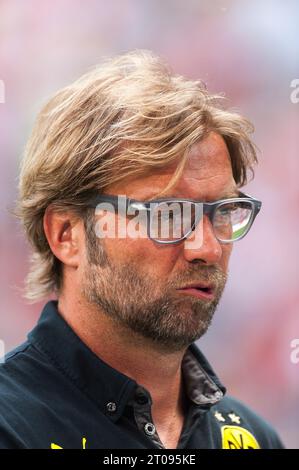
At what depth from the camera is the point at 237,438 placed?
172 centimetres

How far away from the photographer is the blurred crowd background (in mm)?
3479

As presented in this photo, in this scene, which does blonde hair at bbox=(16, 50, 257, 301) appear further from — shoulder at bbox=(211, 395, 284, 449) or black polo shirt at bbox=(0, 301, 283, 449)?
shoulder at bbox=(211, 395, 284, 449)

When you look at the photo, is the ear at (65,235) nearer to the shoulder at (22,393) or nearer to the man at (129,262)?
the man at (129,262)

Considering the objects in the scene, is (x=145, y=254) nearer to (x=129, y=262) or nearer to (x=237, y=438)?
(x=129, y=262)

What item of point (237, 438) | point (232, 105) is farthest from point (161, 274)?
point (232, 105)

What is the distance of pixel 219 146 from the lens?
167 cm

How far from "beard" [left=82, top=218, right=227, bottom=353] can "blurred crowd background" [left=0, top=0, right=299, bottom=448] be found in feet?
6.18

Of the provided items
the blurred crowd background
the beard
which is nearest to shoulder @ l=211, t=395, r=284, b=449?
the beard

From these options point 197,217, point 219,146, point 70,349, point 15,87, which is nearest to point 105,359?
point 70,349

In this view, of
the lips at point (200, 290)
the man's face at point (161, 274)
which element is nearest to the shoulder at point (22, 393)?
the man's face at point (161, 274)

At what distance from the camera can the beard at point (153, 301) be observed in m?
1.50

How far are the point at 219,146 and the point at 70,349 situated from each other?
537mm

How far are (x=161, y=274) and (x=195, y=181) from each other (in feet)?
Result: 0.65
